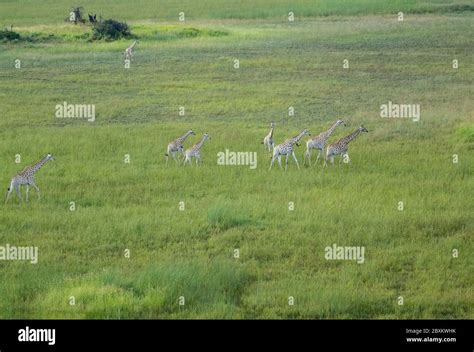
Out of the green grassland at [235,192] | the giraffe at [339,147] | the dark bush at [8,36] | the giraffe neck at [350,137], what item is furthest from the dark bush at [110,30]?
the giraffe neck at [350,137]

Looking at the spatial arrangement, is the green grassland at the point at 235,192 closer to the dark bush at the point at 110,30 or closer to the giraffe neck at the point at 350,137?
the giraffe neck at the point at 350,137

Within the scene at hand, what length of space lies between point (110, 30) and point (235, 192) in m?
32.2

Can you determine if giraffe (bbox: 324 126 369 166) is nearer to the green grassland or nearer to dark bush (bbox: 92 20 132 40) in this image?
the green grassland

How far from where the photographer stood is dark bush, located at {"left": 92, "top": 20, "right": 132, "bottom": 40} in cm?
4819

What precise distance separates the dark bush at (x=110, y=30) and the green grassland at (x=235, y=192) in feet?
18.5

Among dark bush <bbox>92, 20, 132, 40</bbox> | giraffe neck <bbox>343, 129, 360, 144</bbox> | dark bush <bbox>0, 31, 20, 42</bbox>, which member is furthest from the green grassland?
dark bush <bbox>92, 20, 132, 40</bbox>

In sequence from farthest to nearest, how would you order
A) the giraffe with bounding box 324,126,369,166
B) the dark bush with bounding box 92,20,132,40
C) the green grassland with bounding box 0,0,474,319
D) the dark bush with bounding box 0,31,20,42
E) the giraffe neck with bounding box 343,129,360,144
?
the dark bush with bounding box 92,20,132,40
the dark bush with bounding box 0,31,20,42
the giraffe with bounding box 324,126,369,166
the giraffe neck with bounding box 343,129,360,144
the green grassland with bounding box 0,0,474,319

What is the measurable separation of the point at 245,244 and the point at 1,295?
406cm

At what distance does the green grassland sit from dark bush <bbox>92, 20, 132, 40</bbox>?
5.63 meters

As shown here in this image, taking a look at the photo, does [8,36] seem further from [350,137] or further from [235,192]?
[235,192]

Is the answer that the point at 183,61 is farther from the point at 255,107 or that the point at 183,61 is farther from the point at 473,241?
the point at 473,241

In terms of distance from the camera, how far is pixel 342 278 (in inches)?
506

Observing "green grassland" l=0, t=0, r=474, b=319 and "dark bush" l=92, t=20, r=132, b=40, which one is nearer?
"green grassland" l=0, t=0, r=474, b=319

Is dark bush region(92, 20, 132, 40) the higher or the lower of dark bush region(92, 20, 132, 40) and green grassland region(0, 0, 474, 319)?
the higher
